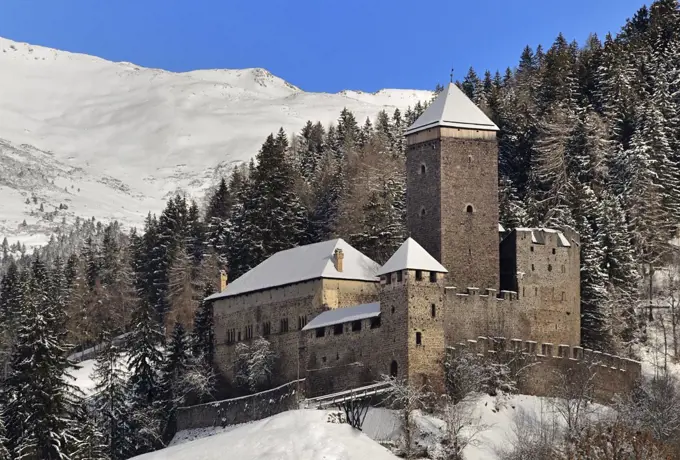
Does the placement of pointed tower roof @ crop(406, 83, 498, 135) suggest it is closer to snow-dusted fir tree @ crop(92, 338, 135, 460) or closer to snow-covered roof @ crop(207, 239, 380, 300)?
snow-covered roof @ crop(207, 239, 380, 300)

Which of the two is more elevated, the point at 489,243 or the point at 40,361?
the point at 489,243

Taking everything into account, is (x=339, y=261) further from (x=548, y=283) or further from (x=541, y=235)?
(x=548, y=283)

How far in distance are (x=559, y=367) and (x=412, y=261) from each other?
32.1 feet

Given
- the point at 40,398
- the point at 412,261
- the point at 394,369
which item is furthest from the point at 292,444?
the point at 40,398

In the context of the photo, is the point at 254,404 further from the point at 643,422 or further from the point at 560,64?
the point at 560,64

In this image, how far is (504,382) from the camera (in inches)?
2586

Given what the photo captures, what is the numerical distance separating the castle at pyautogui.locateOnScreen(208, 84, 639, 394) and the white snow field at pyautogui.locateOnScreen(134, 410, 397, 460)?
11.5m

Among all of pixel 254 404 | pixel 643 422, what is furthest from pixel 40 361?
pixel 643 422

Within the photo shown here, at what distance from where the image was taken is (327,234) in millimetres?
94688

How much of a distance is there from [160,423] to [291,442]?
2718 centimetres

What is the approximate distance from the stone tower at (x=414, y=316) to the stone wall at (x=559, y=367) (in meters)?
2.07

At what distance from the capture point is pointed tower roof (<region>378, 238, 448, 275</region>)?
64562mm

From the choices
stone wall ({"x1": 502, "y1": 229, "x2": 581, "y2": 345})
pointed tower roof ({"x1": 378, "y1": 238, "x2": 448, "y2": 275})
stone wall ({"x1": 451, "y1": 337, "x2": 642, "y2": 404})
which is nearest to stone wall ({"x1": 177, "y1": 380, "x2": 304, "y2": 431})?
pointed tower roof ({"x1": 378, "y1": 238, "x2": 448, "y2": 275})

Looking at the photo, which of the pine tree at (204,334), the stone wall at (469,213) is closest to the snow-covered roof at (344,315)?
the stone wall at (469,213)
